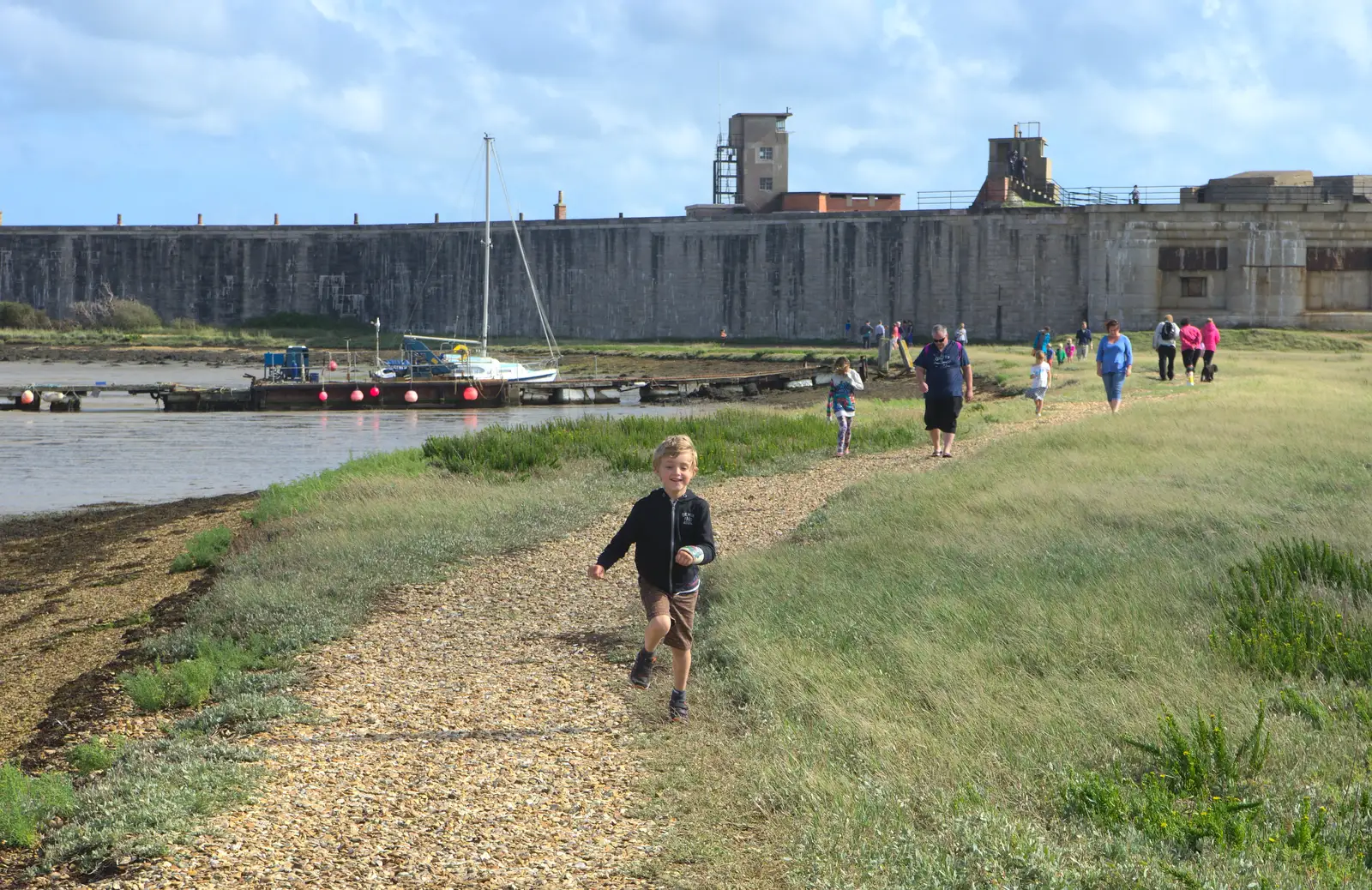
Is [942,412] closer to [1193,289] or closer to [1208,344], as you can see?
[1208,344]

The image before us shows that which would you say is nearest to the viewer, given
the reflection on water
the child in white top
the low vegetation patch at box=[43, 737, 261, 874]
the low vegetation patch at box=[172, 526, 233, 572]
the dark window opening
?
the low vegetation patch at box=[43, 737, 261, 874]

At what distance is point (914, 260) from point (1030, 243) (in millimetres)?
5336

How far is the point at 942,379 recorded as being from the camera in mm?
18672

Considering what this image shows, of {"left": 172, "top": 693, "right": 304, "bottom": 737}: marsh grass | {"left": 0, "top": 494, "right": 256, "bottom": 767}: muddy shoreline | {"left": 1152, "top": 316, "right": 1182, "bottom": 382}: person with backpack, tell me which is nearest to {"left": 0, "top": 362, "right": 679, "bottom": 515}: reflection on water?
{"left": 0, "top": 494, "right": 256, "bottom": 767}: muddy shoreline

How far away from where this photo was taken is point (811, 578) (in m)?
11.2

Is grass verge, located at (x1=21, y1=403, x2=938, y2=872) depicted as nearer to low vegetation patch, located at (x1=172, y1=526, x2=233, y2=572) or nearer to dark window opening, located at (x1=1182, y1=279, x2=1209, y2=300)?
low vegetation patch, located at (x1=172, y1=526, x2=233, y2=572)

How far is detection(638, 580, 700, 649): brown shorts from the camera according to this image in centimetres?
789

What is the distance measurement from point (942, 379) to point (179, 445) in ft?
71.7

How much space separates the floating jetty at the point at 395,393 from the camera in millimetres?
44812

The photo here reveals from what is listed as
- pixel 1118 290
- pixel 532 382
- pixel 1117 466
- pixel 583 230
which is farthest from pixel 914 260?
pixel 1117 466

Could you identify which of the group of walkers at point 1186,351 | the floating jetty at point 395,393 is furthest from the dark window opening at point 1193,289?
the group of walkers at point 1186,351

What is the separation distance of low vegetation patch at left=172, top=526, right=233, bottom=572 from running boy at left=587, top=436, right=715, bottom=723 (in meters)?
9.26

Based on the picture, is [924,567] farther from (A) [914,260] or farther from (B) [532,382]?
(A) [914,260]

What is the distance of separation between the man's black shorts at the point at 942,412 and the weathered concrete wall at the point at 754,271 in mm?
43130
